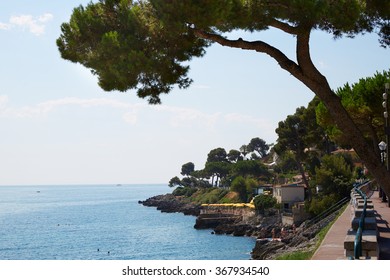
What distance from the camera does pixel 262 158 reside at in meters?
121

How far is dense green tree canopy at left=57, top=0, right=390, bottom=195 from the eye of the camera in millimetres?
9625

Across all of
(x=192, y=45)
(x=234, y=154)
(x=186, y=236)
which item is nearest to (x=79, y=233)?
(x=186, y=236)

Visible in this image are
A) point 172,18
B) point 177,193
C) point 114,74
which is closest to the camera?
point 172,18

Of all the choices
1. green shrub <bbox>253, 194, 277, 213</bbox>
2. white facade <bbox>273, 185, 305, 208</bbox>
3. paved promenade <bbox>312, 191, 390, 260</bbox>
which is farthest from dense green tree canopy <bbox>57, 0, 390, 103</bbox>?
green shrub <bbox>253, 194, 277, 213</bbox>

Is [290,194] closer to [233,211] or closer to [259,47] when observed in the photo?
[233,211]

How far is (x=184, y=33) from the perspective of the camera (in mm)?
10477

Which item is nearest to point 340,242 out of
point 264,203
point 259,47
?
point 259,47

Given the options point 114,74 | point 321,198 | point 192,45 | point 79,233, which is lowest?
point 79,233

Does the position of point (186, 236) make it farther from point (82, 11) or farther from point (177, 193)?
point (177, 193)

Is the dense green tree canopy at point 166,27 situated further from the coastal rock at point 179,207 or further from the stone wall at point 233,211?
the coastal rock at point 179,207

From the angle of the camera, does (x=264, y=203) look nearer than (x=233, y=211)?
Yes

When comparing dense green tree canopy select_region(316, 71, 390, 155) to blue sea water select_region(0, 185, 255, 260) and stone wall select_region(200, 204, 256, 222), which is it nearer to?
blue sea water select_region(0, 185, 255, 260)

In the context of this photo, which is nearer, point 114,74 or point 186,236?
point 114,74
